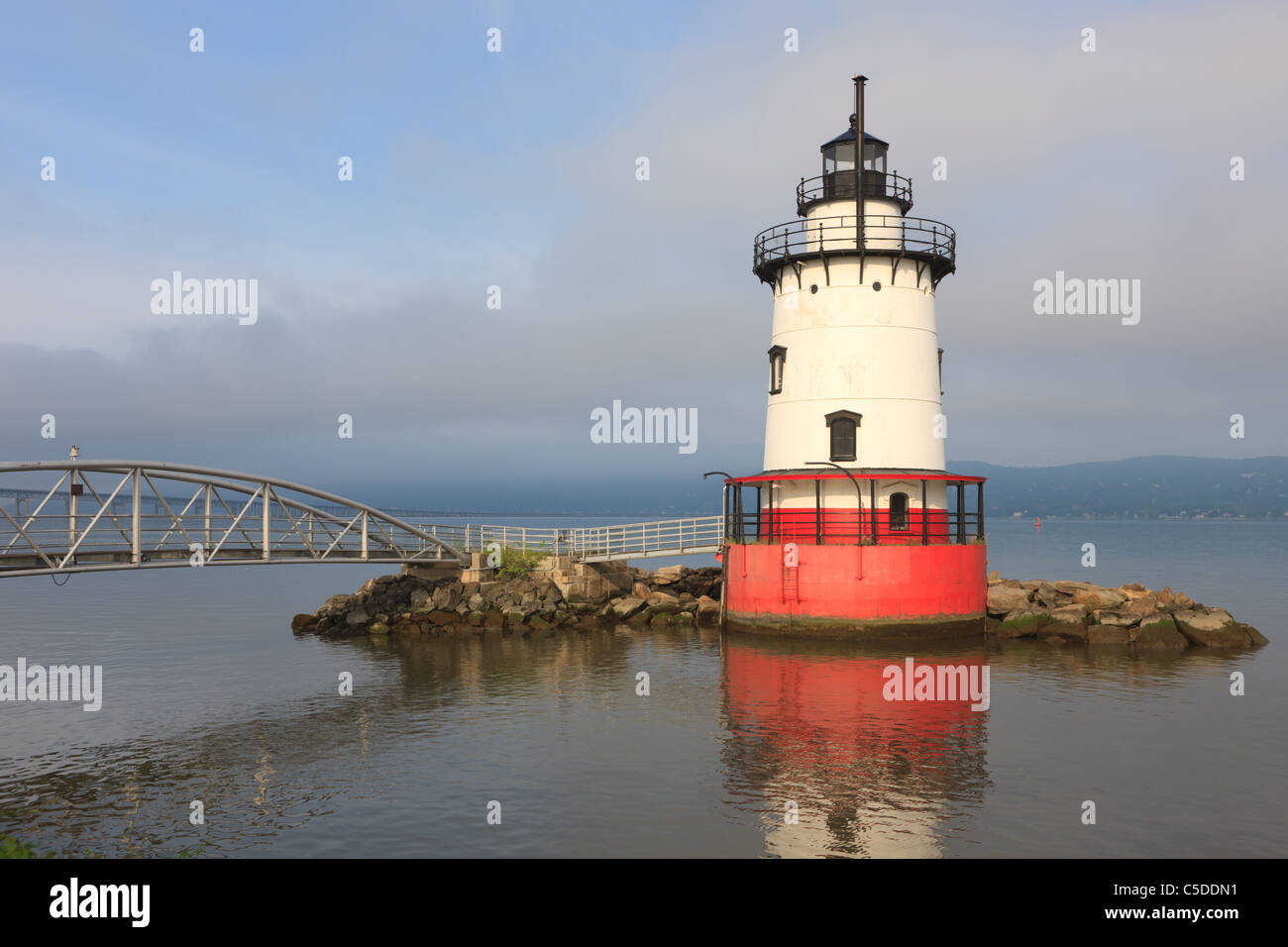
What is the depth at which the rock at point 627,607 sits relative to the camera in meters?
41.3

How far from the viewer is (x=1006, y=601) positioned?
36.7m

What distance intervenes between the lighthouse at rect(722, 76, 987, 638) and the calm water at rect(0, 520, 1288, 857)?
85.8 inches

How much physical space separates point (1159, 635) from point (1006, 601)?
5.06m

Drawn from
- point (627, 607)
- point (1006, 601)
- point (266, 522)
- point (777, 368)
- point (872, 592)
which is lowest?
point (627, 607)

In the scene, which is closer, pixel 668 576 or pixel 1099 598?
pixel 1099 598

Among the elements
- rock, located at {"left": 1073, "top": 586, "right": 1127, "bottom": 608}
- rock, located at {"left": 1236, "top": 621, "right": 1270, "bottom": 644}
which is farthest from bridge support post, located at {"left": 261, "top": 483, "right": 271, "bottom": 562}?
rock, located at {"left": 1236, "top": 621, "right": 1270, "bottom": 644}

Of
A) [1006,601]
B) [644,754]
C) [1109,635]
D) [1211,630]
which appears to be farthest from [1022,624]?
[644,754]

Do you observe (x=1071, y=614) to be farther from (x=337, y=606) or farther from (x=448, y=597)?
(x=337, y=606)

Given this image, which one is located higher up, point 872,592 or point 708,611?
point 872,592

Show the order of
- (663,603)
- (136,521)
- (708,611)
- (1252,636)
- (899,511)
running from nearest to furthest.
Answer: (136,521)
(899,511)
(1252,636)
(708,611)
(663,603)
